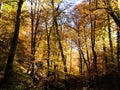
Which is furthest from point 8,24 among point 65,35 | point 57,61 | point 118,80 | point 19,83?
point 65,35

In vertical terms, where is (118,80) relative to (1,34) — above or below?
below

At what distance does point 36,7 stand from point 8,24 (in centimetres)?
389

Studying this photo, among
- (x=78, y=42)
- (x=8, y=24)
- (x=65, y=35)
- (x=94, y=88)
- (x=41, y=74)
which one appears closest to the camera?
(x=8, y=24)

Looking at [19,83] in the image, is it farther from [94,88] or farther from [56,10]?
[94,88]

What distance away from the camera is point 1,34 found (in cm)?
2362

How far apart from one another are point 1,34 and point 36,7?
5.16m

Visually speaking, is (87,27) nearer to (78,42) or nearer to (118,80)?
(78,42)

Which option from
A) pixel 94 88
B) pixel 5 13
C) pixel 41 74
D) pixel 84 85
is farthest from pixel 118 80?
pixel 5 13

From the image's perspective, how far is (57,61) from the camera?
2361 centimetres

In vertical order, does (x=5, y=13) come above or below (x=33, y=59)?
above

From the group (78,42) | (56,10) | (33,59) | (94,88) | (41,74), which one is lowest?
(94,88)

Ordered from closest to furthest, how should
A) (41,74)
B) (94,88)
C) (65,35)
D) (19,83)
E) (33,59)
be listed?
(19,83), (33,59), (41,74), (94,88), (65,35)

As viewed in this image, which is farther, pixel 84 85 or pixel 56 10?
pixel 84 85

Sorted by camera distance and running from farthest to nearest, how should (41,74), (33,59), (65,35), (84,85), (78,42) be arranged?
(65,35) < (78,42) < (84,85) < (41,74) < (33,59)
